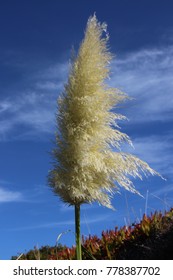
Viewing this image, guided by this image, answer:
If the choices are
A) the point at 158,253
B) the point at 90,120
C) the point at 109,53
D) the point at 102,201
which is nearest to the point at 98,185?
the point at 102,201

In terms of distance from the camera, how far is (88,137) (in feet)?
29.2

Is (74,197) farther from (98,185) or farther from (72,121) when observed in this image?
(72,121)

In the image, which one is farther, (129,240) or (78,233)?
(129,240)

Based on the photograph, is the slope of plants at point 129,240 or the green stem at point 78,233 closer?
the green stem at point 78,233

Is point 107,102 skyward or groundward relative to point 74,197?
skyward

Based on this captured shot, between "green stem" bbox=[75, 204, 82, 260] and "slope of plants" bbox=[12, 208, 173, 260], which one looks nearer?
"green stem" bbox=[75, 204, 82, 260]

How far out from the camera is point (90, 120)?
8945 mm

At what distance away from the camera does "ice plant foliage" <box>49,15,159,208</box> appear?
879cm

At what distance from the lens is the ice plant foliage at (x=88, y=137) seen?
8.79 m

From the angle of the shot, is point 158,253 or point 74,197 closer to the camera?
point 74,197
